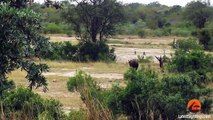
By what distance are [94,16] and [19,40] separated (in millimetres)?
27778

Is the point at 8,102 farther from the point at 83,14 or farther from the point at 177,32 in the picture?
the point at 177,32

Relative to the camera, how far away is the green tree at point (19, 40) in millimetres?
6417

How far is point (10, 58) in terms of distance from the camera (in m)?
6.83

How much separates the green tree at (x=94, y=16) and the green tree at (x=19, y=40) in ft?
87.9

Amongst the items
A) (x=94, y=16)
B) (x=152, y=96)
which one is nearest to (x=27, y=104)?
(x=152, y=96)

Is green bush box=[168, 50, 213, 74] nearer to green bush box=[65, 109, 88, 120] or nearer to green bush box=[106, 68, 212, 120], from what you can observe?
green bush box=[106, 68, 212, 120]

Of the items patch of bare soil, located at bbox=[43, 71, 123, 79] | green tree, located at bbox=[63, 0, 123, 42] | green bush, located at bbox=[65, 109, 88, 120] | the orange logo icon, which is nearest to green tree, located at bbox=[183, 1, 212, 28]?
green tree, located at bbox=[63, 0, 123, 42]

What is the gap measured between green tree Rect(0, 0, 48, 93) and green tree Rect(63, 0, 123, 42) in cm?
2680

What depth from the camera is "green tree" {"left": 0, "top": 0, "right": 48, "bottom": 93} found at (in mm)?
6417

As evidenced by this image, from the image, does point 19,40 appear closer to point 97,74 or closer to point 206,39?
point 97,74

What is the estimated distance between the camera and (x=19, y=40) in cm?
644

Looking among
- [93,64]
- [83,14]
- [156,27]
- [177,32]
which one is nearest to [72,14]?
[83,14]

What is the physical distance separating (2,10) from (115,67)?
22.6 m

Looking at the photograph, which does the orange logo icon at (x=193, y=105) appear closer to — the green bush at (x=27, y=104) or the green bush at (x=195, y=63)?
the green bush at (x=27, y=104)
